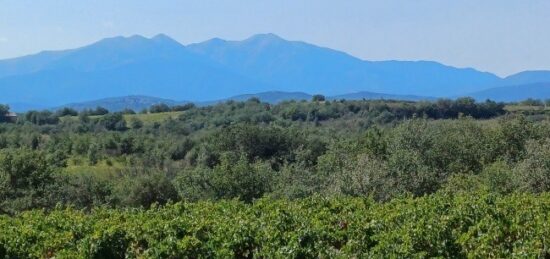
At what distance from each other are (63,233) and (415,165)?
96.5 feet

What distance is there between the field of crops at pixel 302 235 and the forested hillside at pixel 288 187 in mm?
48

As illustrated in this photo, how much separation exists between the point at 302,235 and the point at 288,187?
25.2 metres

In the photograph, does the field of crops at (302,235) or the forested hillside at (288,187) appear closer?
the field of crops at (302,235)

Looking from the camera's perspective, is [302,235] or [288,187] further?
[288,187]

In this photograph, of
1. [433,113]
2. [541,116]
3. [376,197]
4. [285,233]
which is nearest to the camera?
[285,233]

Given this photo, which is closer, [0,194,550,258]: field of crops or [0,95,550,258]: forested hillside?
[0,194,550,258]: field of crops

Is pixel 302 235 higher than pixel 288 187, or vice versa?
pixel 302 235

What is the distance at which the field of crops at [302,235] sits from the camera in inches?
523

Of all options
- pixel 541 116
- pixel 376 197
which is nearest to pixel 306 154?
pixel 376 197

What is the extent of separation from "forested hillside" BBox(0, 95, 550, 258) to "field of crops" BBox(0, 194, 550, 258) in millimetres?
48

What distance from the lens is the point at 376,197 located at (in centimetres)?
3475

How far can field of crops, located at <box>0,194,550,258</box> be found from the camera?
43.6ft

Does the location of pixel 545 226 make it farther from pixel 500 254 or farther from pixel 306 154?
pixel 306 154

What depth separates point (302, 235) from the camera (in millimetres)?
14180
